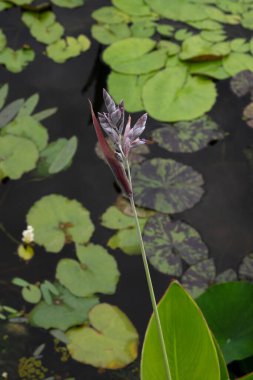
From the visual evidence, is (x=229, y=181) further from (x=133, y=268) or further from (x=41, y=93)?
(x=41, y=93)

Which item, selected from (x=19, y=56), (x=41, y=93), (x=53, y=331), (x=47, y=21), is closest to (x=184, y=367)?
(x=53, y=331)

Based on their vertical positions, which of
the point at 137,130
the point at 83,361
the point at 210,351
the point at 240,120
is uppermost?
the point at 137,130

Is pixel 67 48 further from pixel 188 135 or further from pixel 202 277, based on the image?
pixel 202 277

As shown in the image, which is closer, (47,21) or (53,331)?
(53,331)

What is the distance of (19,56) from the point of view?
2369 millimetres

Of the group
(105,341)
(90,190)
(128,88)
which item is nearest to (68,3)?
(128,88)

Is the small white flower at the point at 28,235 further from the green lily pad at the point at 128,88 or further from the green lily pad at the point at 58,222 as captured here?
the green lily pad at the point at 128,88

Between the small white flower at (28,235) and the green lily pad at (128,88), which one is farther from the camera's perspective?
the green lily pad at (128,88)

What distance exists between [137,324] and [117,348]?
0.31ft

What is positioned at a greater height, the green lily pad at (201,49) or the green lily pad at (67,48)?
the green lily pad at (201,49)

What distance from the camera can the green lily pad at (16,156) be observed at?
6.55 feet

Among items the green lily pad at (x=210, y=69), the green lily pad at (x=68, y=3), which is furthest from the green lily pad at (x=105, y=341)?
the green lily pad at (x=68, y=3)

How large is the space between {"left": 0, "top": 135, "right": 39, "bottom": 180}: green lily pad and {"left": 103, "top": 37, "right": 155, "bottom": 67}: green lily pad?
50 centimetres

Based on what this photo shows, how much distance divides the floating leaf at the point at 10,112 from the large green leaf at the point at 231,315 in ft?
3.32
